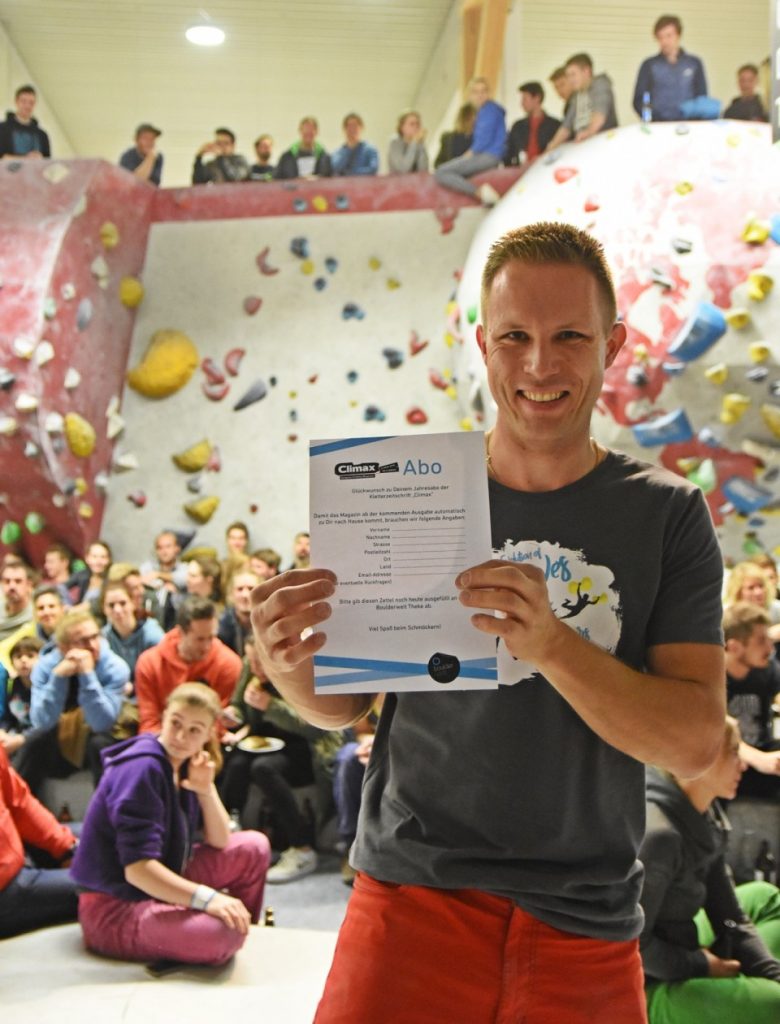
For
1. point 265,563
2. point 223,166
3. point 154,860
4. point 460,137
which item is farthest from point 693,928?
point 223,166

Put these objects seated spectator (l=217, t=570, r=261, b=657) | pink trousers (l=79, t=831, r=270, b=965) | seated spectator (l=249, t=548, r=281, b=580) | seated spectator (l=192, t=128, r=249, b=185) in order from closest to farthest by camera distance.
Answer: pink trousers (l=79, t=831, r=270, b=965), seated spectator (l=217, t=570, r=261, b=657), seated spectator (l=249, t=548, r=281, b=580), seated spectator (l=192, t=128, r=249, b=185)

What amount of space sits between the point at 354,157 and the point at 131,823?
18.8ft

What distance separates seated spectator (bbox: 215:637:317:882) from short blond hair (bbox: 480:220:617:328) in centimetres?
351

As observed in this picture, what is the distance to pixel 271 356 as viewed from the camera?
25.9 ft

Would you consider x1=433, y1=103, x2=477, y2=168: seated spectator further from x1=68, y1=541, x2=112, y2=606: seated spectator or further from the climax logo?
the climax logo

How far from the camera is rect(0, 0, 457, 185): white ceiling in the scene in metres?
9.12

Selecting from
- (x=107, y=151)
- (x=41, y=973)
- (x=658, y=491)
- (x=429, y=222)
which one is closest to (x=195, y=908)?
(x=41, y=973)

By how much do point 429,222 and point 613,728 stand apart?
6791 millimetres

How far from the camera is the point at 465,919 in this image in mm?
1341

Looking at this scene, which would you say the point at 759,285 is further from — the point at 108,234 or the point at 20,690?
Answer: the point at 108,234

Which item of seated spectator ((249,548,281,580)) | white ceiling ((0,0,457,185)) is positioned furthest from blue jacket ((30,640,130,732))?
white ceiling ((0,0,457,185))

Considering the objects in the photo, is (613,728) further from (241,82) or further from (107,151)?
(107,151)

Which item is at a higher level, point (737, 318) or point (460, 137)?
point (460, 137)

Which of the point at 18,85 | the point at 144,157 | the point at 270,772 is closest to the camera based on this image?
the point at 270,772
